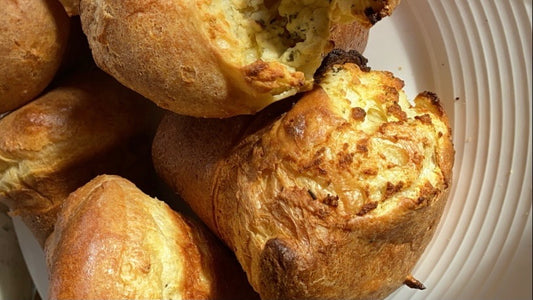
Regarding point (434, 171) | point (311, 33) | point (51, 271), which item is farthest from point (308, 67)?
point (51, 271)

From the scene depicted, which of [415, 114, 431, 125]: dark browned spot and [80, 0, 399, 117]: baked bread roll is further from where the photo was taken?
[415, 114, 431, 125]: dark browned spot

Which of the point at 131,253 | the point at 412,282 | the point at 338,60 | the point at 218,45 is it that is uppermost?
the point at 338,60

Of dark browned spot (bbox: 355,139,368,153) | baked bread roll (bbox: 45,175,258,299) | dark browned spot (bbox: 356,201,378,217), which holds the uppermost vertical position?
dark browned spot (bbox: 355,139,368,153)

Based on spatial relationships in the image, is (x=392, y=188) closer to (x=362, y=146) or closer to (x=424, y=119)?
(x=362, y=146)

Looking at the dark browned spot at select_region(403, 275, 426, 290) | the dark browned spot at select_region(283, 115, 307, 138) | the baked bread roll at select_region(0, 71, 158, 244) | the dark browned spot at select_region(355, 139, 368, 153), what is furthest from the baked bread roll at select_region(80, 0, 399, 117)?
the dark browned spot at select_region(403, 275, 426, 290)

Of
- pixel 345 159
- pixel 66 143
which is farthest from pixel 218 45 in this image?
pixel 66 143

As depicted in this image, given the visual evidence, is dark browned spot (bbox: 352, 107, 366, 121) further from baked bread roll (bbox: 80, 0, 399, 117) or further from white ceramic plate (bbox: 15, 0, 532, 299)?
white ceramic plate (bbox: 15, 0, 532, 299)
